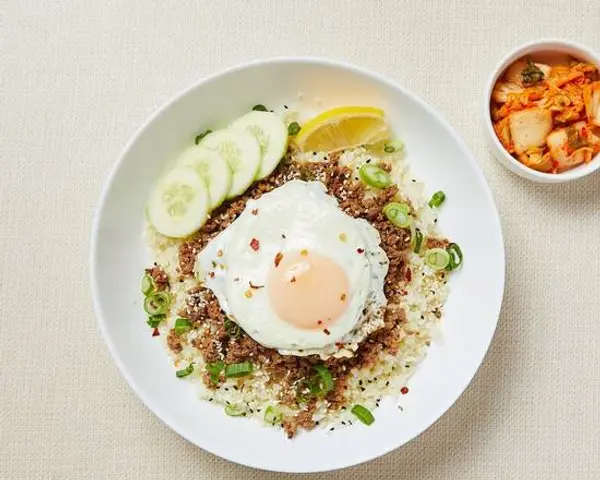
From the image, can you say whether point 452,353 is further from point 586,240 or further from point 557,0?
point 557,0

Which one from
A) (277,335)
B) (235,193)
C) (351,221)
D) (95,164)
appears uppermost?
(95,164)

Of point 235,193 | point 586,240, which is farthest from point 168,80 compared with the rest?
point 586,240

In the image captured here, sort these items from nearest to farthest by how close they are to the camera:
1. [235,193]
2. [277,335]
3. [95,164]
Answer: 1. [277,335]
2. [235,193]
3. [95,164]

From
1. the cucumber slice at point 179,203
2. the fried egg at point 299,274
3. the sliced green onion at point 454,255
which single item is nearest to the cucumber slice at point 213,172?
the cucumber slice at point 179,203

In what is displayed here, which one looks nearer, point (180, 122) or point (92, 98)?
point (180, 122)

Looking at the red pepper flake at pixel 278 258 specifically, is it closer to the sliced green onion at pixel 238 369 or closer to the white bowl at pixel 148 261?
the sliced green onion at pixel 238 369

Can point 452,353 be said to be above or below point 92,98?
below
